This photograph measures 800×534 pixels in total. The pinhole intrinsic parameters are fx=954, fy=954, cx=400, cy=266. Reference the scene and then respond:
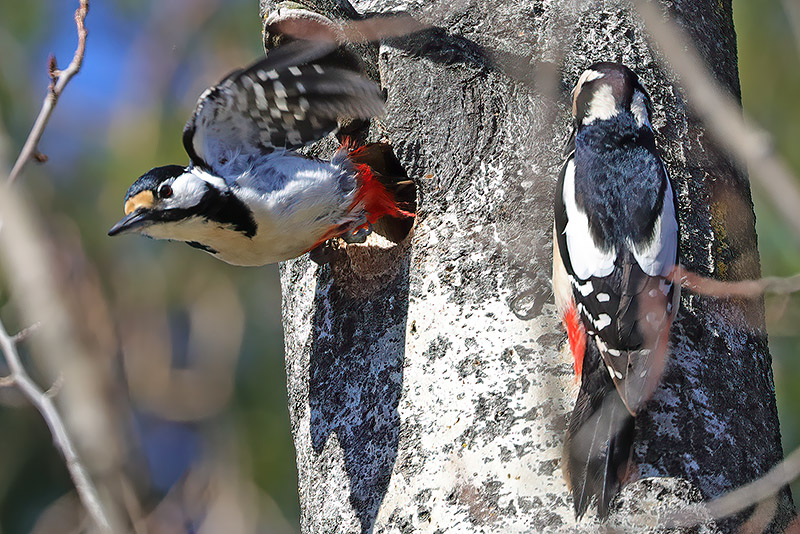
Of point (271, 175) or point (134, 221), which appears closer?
point (134, 221)

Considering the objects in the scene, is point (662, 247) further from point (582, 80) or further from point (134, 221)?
point (134, 221)

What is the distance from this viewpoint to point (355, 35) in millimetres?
2713

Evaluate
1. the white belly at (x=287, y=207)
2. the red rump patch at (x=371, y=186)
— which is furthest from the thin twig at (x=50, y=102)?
the red rump patch at (x=371, y=186)

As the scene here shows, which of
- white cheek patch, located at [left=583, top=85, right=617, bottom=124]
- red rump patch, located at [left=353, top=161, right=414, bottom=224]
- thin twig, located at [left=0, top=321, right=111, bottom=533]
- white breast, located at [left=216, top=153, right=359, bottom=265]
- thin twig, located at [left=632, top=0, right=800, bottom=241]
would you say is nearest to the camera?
thin twig, located at [left=632, top=0, right=800, bottom=241]

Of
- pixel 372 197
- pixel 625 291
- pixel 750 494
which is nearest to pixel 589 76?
pixel 625 291

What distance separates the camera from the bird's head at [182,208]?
2715 mm

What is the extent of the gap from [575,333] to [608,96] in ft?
1.84

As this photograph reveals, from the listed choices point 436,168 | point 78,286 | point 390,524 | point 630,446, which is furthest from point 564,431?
point 78,286

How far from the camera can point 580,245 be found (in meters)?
2.21

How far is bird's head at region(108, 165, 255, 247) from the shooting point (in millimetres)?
2715

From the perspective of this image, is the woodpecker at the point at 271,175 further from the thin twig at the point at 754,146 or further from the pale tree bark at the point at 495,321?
the thin twig at the point at 754,146

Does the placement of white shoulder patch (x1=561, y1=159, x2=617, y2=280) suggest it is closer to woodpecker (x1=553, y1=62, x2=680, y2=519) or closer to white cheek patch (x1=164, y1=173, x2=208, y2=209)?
woodpecker (x1=553, y1=62, x2=680, y2=519)

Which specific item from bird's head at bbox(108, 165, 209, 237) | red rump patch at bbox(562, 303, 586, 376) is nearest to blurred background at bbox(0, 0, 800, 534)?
bird's head at bbox(108, 165, 209, 237)

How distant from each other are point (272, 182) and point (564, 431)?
47.5 inches
